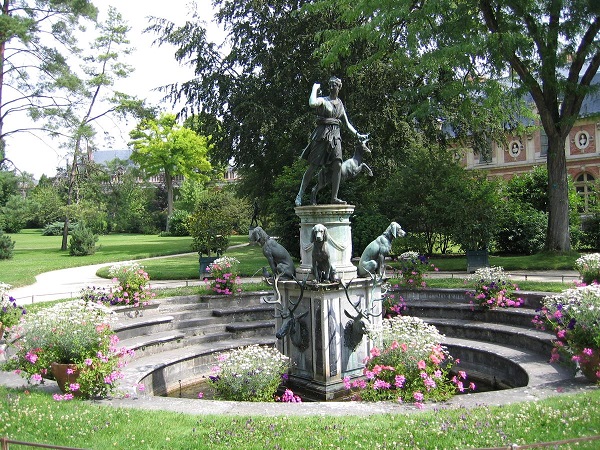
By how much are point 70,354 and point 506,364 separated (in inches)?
259

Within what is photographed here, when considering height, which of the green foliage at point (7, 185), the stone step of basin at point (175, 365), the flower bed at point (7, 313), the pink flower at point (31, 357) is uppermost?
the green foliage at point (7, 185)

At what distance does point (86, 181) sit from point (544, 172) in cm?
2986

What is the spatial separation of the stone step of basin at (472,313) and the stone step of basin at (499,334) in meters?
0.15

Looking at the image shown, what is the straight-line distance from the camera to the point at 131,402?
6113mm

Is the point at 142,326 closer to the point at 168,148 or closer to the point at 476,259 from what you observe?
the point at 476,259

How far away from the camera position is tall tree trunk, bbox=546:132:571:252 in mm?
18125

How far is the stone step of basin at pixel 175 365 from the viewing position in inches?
321

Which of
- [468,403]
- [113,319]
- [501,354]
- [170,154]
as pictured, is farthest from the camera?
[170,154]

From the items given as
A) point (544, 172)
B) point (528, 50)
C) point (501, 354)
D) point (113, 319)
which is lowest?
point (501, 354)

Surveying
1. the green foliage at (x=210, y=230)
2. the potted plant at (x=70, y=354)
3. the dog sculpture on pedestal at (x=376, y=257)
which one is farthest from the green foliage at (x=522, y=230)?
the potted plant at (x=70, y=354)

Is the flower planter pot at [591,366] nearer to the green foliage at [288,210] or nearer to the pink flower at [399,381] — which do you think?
the pink flower at [399,381]

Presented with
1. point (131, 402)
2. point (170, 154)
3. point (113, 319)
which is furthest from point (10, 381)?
point (170, 154)

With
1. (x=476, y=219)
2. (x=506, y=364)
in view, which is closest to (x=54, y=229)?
(x=476, y=219)

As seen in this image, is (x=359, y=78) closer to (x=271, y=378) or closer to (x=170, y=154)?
(x=271, y=378)
